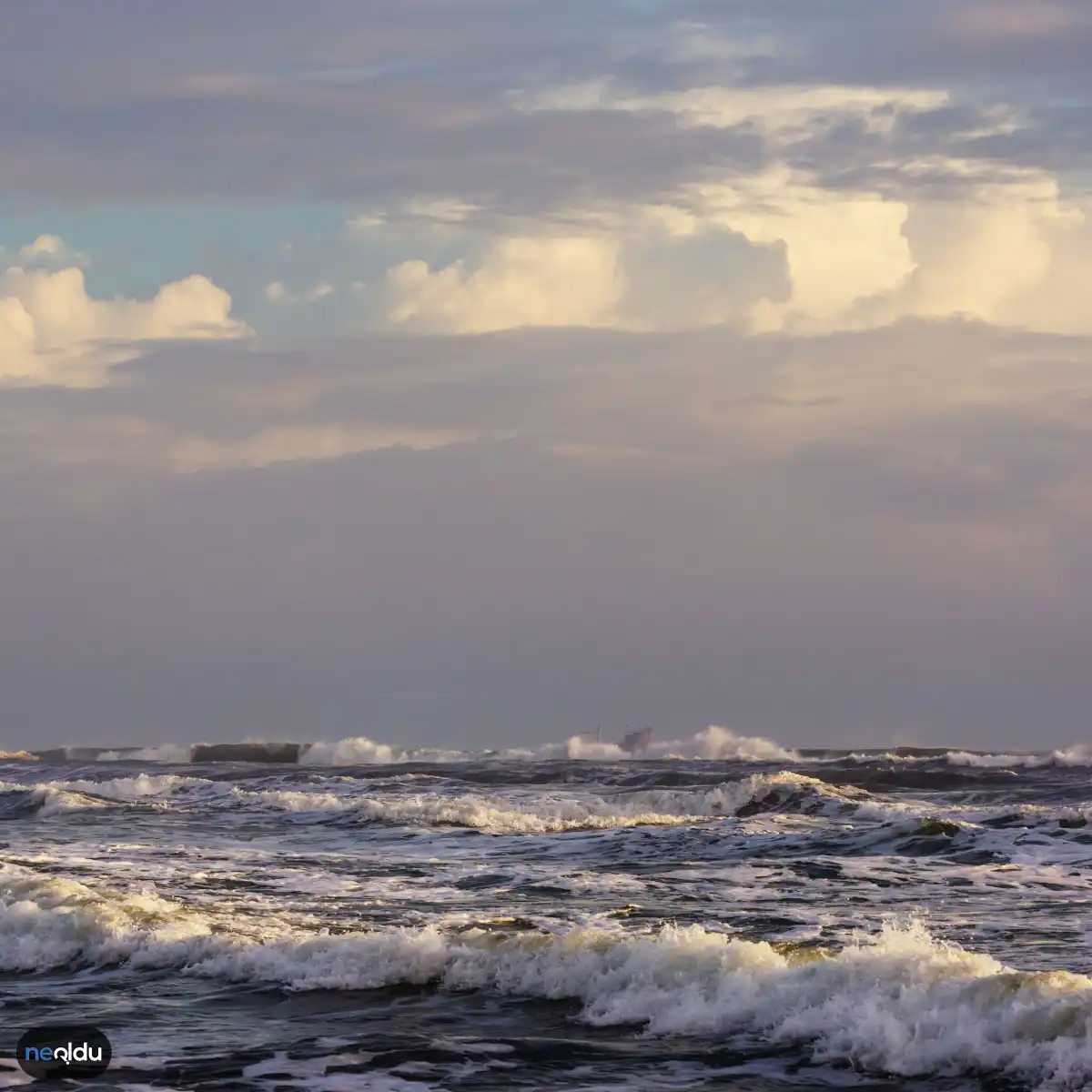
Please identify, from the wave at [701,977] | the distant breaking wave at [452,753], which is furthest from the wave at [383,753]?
the wave at [701,977]

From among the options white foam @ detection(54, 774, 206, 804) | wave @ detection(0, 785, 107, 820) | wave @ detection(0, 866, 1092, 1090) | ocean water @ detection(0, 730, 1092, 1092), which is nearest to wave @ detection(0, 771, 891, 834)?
wave @ detection(0, 785, 107, 820)

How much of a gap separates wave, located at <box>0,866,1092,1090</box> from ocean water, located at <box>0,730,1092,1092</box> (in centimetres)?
3

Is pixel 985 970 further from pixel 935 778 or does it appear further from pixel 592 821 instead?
pixel 935 778

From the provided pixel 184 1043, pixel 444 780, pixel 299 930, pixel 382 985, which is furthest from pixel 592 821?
pixel 184 1043

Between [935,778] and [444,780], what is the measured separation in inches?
656

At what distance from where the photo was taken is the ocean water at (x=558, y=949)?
11.9 metres

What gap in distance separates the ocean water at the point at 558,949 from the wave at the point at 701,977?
0.03 m

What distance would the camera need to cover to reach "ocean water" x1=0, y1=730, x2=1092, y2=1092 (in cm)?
1188

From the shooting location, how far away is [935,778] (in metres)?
51.5

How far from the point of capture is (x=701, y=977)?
13906mm

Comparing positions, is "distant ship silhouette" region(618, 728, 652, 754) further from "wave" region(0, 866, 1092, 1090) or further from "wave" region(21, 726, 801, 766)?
"wave" region(0, 866, 1092, 1090)

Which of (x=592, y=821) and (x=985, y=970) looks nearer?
(x=985, y=970)

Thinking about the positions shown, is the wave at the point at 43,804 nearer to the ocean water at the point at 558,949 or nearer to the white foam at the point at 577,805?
the ocean water at the point at 558,949

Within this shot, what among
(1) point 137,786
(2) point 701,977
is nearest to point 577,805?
(1) point 137,786
